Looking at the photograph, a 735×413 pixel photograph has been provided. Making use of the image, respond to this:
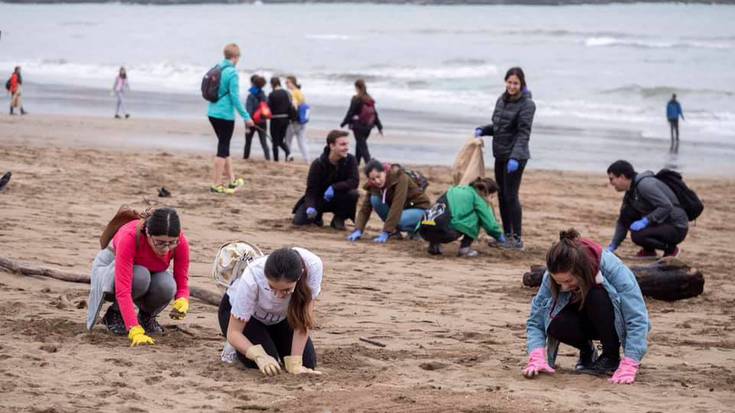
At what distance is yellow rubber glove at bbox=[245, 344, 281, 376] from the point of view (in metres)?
5.75

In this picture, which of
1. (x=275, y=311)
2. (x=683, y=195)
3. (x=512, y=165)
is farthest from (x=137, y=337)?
(x=683, y=195)

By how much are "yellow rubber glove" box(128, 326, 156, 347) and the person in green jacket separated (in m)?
4.29

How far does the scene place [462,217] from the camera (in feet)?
33.3

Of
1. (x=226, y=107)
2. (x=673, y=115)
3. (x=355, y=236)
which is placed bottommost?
(x=355, y=236)

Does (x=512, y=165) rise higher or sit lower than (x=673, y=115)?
lower

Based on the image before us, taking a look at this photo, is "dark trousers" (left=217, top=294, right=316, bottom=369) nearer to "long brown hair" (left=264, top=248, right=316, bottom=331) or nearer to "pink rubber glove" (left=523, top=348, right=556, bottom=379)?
"long brown hair" (left=264, top=248, right=316, bottom=331)

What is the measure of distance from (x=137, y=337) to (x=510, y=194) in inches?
207

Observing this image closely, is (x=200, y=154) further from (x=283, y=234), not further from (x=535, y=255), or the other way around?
(x=535, y=255)

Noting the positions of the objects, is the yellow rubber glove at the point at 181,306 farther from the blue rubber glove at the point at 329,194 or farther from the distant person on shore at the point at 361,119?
the distant person on shore at the point at 361,119

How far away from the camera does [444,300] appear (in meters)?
8.27

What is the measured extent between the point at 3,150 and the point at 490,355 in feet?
34.3

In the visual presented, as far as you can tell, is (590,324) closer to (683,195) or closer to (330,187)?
(683,195)

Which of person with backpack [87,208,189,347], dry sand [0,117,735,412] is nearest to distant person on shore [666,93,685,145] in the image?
dry sand [0,117,735,412]

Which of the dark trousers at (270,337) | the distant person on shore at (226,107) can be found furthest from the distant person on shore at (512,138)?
the dark trousers at (270,337)
